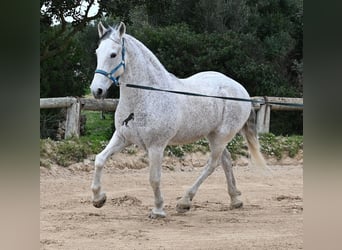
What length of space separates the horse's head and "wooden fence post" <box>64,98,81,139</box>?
174 centimetres

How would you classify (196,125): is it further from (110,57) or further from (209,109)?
(110,57)

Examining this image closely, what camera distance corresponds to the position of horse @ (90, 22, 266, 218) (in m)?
3.49

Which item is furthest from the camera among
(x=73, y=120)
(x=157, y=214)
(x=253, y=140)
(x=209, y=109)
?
(x=73, y=120)

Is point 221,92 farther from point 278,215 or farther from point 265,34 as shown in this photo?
point 265,34

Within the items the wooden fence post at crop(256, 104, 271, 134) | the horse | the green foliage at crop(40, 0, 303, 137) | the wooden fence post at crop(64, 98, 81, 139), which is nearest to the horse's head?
the horse

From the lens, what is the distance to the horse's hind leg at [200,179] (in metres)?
4.00

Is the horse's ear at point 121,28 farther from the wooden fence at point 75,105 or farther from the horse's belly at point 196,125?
the wooden fence at point 75,105

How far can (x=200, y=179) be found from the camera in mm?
4008

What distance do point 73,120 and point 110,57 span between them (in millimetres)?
1925

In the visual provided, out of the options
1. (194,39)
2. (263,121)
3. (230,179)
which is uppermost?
(194,39)

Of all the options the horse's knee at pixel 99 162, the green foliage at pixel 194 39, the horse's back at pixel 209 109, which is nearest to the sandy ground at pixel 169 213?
the horse's knee at pixel 99 162

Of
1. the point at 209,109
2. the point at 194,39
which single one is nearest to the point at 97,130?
the point at 194,39

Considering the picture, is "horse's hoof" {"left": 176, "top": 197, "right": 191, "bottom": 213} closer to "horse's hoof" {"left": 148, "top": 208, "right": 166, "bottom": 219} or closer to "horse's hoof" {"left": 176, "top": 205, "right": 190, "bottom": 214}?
"horse's hoof" {"left": 176, "top": 205, "right": 190, "bottom": 214}
